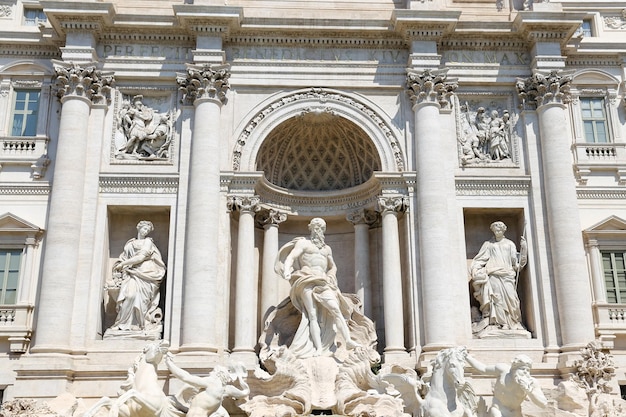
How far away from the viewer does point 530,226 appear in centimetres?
2189

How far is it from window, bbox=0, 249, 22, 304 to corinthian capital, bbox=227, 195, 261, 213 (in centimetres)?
638

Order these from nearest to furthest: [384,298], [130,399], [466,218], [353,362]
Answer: [130,399]
[353,362]
[384,298]
[466,218]

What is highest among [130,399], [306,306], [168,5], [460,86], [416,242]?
[168,5]

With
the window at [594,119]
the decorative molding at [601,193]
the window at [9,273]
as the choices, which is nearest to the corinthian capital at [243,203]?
the window at [9,273]

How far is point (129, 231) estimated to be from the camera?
2211 centimetres

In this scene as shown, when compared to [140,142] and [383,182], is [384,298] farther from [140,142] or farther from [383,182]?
[140,142]

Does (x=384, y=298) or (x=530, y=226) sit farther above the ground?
(x=530, y=226)

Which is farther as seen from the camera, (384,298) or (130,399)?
(384,298)

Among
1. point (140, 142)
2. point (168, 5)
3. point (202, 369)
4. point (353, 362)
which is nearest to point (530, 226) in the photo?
point (353, 362)

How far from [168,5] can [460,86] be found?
32.5 ft

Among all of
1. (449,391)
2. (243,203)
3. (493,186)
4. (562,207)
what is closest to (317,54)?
(243,203)

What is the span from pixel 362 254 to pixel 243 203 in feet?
13.2

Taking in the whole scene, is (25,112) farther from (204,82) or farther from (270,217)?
(270,217)

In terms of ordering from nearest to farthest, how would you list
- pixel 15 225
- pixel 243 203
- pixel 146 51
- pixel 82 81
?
pixel 15 225 < pixel 243 203 < pixel 82 81 < pixel 146 51
